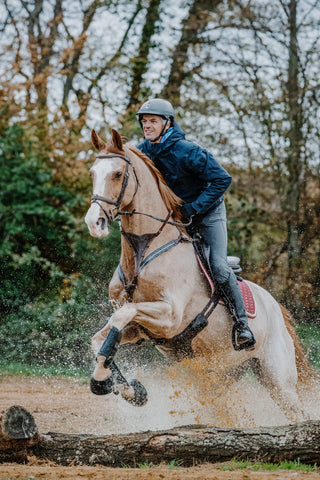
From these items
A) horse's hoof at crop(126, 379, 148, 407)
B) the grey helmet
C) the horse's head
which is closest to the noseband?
the horse's head

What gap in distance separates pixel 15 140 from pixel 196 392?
8158mm

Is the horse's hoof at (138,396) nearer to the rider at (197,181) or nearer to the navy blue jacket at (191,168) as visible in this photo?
the rider at (197,181)

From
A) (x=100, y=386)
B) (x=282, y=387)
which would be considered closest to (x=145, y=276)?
(x=100, y=386)

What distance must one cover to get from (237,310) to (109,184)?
1708 mm

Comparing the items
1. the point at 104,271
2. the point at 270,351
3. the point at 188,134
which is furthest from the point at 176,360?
the point at 188,134

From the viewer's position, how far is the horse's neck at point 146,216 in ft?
16.4

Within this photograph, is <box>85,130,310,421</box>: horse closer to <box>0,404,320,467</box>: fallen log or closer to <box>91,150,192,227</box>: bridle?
<box>91,150,192,227</box>: bridle

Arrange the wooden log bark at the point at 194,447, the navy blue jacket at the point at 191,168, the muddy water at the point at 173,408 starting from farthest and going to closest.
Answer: the muddy water at the point at 173,408, the navy blue jacket at the point at 191,168, the wooden log bark at the point at 194,447

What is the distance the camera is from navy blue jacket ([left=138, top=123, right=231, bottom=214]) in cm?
512

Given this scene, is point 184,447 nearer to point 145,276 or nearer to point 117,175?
point 145,276

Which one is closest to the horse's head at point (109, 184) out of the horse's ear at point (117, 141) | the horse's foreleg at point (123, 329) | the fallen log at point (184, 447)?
the horse's ear at point (117, 141)

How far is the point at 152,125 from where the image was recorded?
5215mm

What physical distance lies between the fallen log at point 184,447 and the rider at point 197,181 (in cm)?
131

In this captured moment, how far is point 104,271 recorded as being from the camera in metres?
11.2
